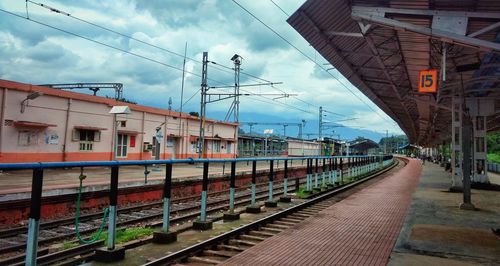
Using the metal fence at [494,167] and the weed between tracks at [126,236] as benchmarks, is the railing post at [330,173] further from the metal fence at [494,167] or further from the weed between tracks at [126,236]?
the metal fence at [494,167]

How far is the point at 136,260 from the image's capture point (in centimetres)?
518

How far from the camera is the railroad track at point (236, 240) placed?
17.9 ft

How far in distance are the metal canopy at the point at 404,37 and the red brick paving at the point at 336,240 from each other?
3.84 metres

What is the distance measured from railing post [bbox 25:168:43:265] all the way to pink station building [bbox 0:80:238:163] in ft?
40.9

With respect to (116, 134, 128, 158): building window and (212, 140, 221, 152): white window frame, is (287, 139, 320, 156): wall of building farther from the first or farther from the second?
(116, 134, 128, 158): building window

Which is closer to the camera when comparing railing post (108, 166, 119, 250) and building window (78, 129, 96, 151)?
railing post (108, 166, 119, 250)

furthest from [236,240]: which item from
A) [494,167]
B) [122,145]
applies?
[494,167]

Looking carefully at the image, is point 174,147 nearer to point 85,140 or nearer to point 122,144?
point 122,144

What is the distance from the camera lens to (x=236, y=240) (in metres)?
6.68

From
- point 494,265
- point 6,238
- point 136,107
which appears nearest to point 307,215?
point 494,265

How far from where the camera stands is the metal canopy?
764cm

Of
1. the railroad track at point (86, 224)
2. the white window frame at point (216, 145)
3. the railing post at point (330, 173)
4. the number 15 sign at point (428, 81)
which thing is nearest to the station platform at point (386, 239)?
the number 15 sign at point (428, 81)

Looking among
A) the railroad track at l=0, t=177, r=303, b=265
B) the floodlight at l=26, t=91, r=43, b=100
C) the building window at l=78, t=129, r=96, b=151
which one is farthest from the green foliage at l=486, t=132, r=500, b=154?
the floodlight at l=26, t=91, r=43, b=100

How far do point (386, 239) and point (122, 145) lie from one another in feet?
69.5
